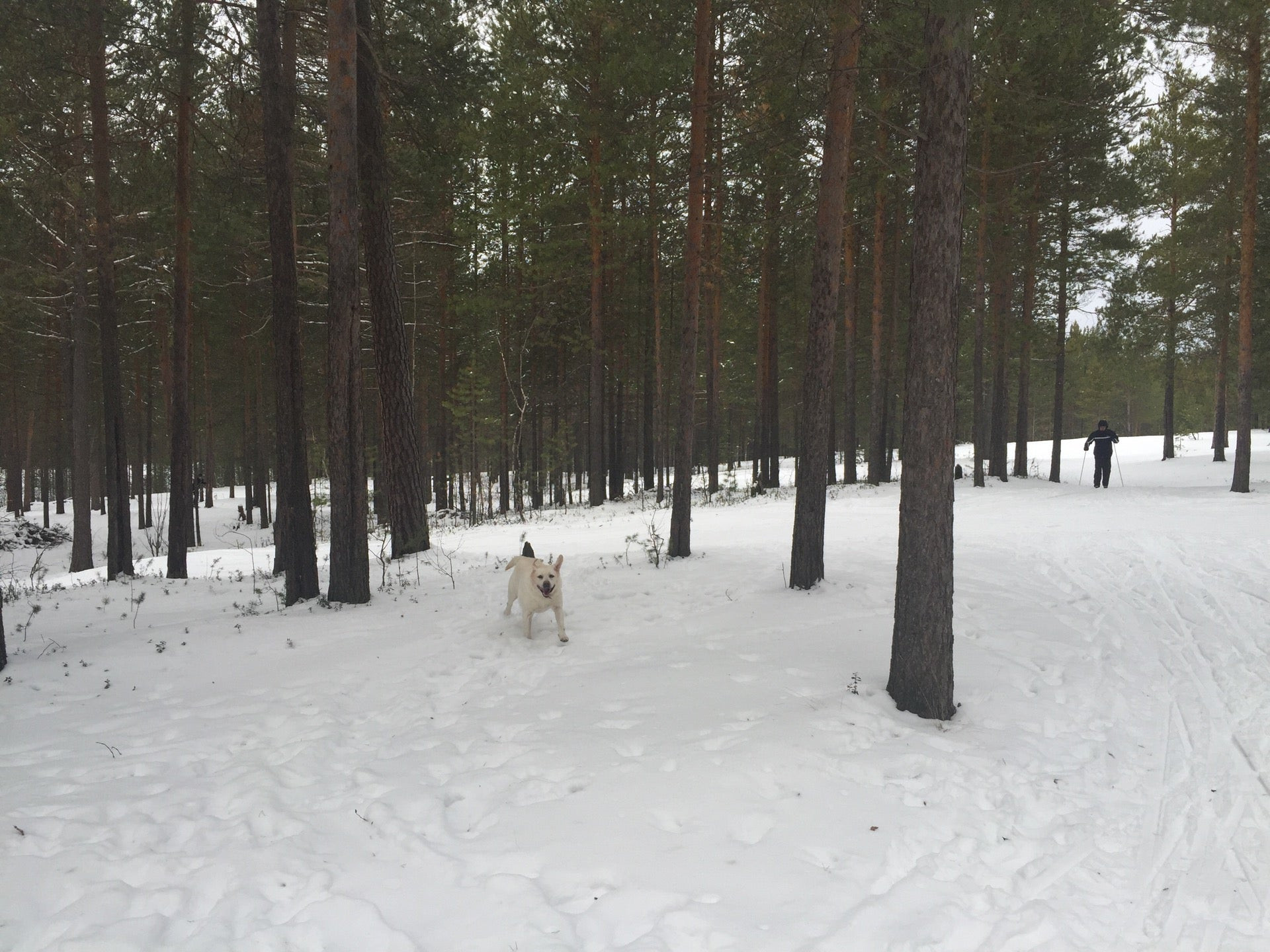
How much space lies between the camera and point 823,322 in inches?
318

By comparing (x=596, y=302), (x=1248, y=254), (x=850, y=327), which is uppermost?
(x=1248, y=254)

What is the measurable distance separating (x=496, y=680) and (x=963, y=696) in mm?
3982

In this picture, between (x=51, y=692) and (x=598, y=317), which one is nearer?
(x=51, y=692)

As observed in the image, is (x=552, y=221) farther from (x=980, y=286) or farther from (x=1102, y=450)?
(x=1102, y=450)

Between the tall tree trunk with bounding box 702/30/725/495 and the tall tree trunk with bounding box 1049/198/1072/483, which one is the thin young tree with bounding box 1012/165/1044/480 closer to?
the tall tree trunk with bounding box 1049/198/1072/483

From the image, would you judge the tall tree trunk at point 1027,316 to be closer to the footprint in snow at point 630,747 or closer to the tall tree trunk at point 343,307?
the tall tree trunk at point 343,307

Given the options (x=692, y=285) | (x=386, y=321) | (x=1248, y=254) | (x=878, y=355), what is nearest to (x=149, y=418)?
(x=386, y=321)

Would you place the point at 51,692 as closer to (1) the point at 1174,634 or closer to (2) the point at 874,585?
(2) the point at 874,585

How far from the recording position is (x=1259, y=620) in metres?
6.98

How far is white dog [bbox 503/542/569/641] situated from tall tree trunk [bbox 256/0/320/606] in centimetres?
313

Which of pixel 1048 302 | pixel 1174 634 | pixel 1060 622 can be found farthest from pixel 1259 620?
pixel 1048 302

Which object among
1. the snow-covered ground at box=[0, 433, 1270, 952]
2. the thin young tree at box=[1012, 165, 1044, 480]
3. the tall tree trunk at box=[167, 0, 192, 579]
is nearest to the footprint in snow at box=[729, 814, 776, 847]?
the snow-covered ground at box=[0, 433, 1270, 952]

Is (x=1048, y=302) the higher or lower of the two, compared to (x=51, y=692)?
higher

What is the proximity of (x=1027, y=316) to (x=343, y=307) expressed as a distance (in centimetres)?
2089
